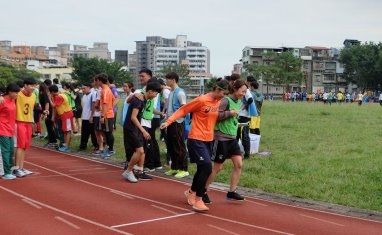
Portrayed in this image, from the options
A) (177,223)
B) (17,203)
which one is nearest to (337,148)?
(177,223)

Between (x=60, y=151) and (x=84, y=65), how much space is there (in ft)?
209

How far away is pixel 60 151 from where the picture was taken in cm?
1205

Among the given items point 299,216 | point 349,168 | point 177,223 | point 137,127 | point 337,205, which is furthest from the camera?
point 349,168

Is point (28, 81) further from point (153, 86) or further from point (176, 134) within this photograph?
point (176, 134)

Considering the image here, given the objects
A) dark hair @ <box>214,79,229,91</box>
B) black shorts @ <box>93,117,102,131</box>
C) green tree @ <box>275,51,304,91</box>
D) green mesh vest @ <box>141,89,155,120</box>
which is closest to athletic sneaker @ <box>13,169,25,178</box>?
green mesh vest @ <box>141,89,155,120</box>

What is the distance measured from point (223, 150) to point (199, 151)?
45 cm

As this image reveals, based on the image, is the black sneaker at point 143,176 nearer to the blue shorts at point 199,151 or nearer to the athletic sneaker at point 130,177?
the athletic sneaker at point 130,177

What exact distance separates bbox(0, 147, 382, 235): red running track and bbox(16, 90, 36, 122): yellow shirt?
1041mm

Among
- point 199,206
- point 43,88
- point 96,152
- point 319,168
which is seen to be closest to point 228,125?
point 199,206

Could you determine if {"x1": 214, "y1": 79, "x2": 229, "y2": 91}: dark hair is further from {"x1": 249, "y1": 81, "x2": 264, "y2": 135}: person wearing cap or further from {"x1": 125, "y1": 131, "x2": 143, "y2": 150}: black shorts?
{"x1": 249, "y1": 81, "x2": 264, "y2": 135}: person wearing cap

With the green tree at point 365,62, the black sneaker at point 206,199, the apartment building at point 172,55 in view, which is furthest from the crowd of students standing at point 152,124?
the apartment building at point 172,55

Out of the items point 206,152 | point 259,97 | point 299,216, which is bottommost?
point 299,216

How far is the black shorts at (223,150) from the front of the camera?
688cm

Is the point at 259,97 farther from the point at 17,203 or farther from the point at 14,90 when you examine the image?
the point at 17,203
